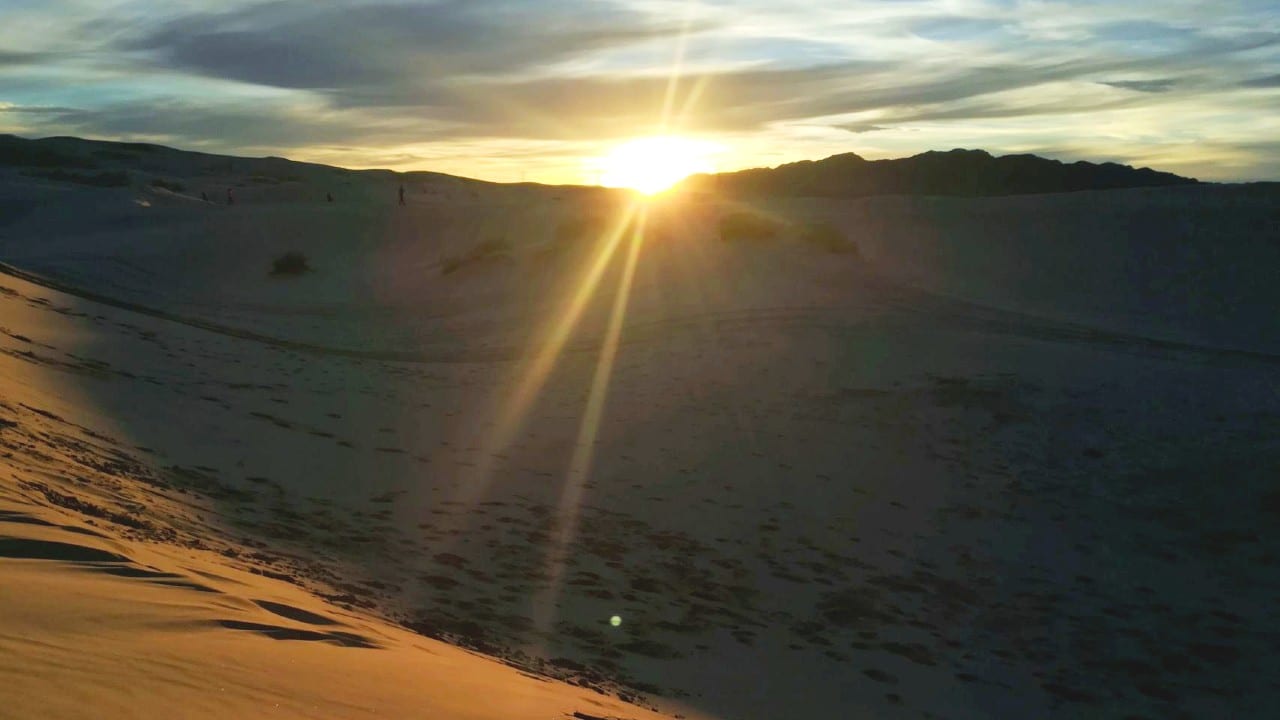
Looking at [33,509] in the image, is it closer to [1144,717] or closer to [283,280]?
[1144,717]

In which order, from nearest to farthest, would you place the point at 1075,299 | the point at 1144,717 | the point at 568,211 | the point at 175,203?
the point at 1144,717 < the point at 1075,299 < the point at 568,211 < the point at 175,203

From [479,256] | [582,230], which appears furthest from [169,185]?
[582,230]

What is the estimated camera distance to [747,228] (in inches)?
1000

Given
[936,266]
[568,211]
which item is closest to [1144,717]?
[936,266]

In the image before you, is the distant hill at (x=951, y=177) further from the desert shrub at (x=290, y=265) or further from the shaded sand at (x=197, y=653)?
the shaded sand at (x=197, y=653)

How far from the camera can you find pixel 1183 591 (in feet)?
27.6

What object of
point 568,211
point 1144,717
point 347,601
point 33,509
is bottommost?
point 1144,717

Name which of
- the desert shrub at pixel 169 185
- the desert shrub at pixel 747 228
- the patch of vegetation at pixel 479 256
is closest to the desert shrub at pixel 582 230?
the patch of vegetation at pixel 479 256

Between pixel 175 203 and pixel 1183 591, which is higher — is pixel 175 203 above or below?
above

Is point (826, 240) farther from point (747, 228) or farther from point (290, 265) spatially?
point (290, 265)

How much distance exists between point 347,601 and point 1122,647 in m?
4.98

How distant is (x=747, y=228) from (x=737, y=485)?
1592 cm

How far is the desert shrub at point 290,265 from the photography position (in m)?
27.4

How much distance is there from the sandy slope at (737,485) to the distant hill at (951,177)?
132 ft
